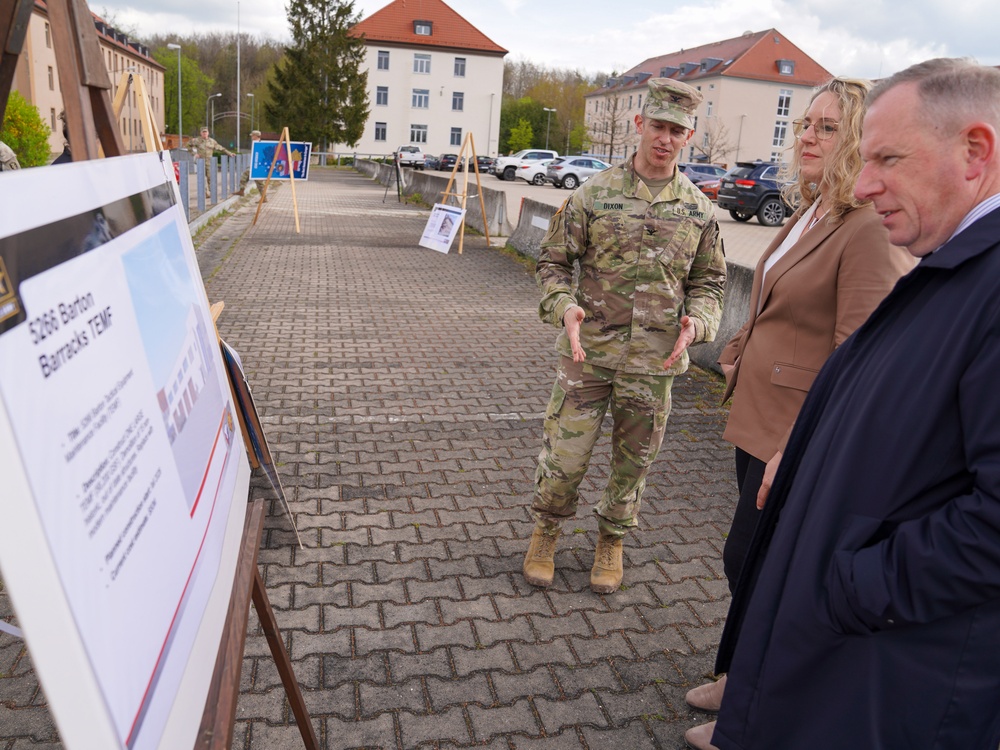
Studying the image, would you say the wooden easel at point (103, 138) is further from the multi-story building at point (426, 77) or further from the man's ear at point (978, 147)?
the multi-story building at point (426, 77)

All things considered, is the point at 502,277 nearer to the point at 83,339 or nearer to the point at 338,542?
the point at 338,542

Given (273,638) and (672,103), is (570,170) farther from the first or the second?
(273,638)

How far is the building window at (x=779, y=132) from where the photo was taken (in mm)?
72312

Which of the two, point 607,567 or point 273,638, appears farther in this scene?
point 607,567

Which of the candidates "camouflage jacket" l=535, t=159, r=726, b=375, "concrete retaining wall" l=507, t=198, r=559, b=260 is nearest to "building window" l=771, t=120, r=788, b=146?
"concrete retaining wall" l=507, t=198, r=559, b=260

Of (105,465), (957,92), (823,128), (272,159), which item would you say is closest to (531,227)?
(272,159)

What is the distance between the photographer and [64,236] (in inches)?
44.6

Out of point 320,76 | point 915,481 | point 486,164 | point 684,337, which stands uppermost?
point 320,76

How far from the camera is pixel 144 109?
5.03 meters

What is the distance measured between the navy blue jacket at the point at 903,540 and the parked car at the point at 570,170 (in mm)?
41695

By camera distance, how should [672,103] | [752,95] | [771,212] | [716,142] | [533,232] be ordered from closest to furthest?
1. [672,103]
2. [533,232]
3. [771,212]
4. [716,142]
5. [752,95]

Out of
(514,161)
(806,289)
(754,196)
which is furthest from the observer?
(514,161)

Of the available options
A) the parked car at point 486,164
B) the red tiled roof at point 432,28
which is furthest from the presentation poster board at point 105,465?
the red tiled roof at point 432,28

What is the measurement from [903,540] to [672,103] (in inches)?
83.8
